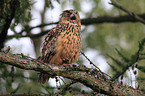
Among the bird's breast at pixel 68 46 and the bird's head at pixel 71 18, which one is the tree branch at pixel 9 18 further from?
the bird's head at pixel 71 18

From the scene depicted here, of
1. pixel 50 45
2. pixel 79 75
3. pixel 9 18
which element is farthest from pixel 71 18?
pixel 79 75

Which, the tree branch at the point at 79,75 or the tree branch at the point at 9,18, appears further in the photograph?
the tree branch at the point at 9,18

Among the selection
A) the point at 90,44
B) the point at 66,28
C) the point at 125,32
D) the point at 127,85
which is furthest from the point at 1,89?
the point at 125,32

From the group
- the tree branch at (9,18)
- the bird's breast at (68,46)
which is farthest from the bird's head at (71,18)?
the tree branch at (9,18)

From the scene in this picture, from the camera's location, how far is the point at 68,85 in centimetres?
285

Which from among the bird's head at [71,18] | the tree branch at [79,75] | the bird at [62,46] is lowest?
the tree branch at [79,75]

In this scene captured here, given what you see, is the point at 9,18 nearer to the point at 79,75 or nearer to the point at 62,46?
the point at 62,46

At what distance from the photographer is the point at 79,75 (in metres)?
2.53

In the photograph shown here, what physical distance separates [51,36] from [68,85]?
3.49 ft

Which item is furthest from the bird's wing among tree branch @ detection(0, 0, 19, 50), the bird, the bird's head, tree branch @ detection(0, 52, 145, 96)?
tree branch @ detection(0, 52, 145, 96)

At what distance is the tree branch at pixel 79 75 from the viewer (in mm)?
2264

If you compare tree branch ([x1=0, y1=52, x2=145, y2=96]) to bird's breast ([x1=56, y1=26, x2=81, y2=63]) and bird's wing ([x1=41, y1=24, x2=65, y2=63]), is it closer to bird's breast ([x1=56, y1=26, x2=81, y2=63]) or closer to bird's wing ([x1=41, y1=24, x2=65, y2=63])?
bird's breast ([x1=56, y1=26, x2=81, y2=63])

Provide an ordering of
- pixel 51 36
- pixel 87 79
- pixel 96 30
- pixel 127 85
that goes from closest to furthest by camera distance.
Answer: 1. pixel 87 79
2. pixel 127 85
3. pixel 51 36
4. pixel 96 30

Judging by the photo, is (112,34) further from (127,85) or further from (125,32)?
(127,85)
